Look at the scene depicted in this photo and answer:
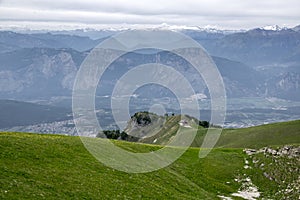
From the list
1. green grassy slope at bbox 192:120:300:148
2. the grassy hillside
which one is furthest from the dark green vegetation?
the grassy hillside

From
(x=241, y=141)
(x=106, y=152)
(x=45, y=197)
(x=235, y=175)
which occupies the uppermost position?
(x=45, y=197)

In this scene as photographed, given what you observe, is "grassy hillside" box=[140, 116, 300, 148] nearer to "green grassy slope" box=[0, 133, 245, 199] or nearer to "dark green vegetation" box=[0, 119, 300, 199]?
"dark green vegetation" box=[0, 119, 300, 199]

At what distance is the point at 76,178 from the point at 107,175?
5757 millimetres

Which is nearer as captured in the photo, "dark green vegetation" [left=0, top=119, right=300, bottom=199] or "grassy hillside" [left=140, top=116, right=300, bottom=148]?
"dark green vegetation" [left=0, top=119, right=300, bottom=199]

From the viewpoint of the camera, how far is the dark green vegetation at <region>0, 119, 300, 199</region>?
121ft

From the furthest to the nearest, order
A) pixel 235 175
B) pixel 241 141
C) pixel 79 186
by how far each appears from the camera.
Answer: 1. pixel 241 141
2. pixel 235 175
3. pixel 79 186

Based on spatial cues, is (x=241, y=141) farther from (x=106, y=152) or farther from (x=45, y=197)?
(x=45, y=197)

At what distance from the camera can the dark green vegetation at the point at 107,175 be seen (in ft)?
121

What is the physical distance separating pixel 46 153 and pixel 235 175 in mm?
35397

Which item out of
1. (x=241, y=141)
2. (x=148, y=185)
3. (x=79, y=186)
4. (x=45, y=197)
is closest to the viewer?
(x=45, y=197)

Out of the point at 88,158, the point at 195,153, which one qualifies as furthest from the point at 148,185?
the point at 195,153

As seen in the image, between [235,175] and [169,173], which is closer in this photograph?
[169,173]

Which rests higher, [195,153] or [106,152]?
[106,152]

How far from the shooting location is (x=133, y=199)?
40.4 m
